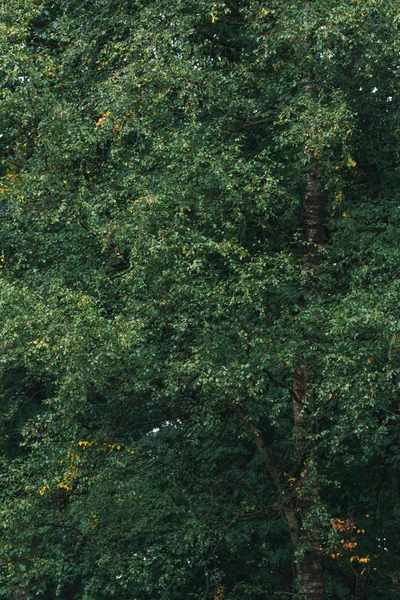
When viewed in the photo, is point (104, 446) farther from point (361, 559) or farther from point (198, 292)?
point (361, 559)

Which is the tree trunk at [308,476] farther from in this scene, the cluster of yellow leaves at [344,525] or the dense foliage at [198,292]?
the cluster of yellow leaves at [344,525]

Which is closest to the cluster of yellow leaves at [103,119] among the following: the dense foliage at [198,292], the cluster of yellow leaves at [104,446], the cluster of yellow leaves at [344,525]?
the dense foliage at [198,292]

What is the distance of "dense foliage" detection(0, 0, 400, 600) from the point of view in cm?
1130

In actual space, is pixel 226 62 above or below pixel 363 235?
above

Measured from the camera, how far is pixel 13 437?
16641 mm

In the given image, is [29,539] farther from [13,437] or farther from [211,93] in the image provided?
[211,93]

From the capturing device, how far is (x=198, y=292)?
11305mm

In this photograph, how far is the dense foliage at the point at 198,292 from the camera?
37.1 ft

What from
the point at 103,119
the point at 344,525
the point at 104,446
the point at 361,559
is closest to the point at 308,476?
the point at 344,525

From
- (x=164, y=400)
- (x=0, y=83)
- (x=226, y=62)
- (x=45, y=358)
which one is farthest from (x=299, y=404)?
(x=0, y=83)

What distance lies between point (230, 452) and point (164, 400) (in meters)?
2.20

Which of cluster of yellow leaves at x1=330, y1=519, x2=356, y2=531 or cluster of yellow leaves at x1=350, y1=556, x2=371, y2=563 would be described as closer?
cluster of yellow leaves at x1=330, y1=519, x2=356, y2=531

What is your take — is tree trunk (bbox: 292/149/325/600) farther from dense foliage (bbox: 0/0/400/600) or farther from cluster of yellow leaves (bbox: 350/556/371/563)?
cluster of yellow leaves (bbox: 350/556/371/563)

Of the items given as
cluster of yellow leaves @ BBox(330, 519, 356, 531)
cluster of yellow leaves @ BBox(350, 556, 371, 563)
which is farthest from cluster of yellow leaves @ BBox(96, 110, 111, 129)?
cluster of yellow leaves @ BBox(350, 556, 371, 563)
